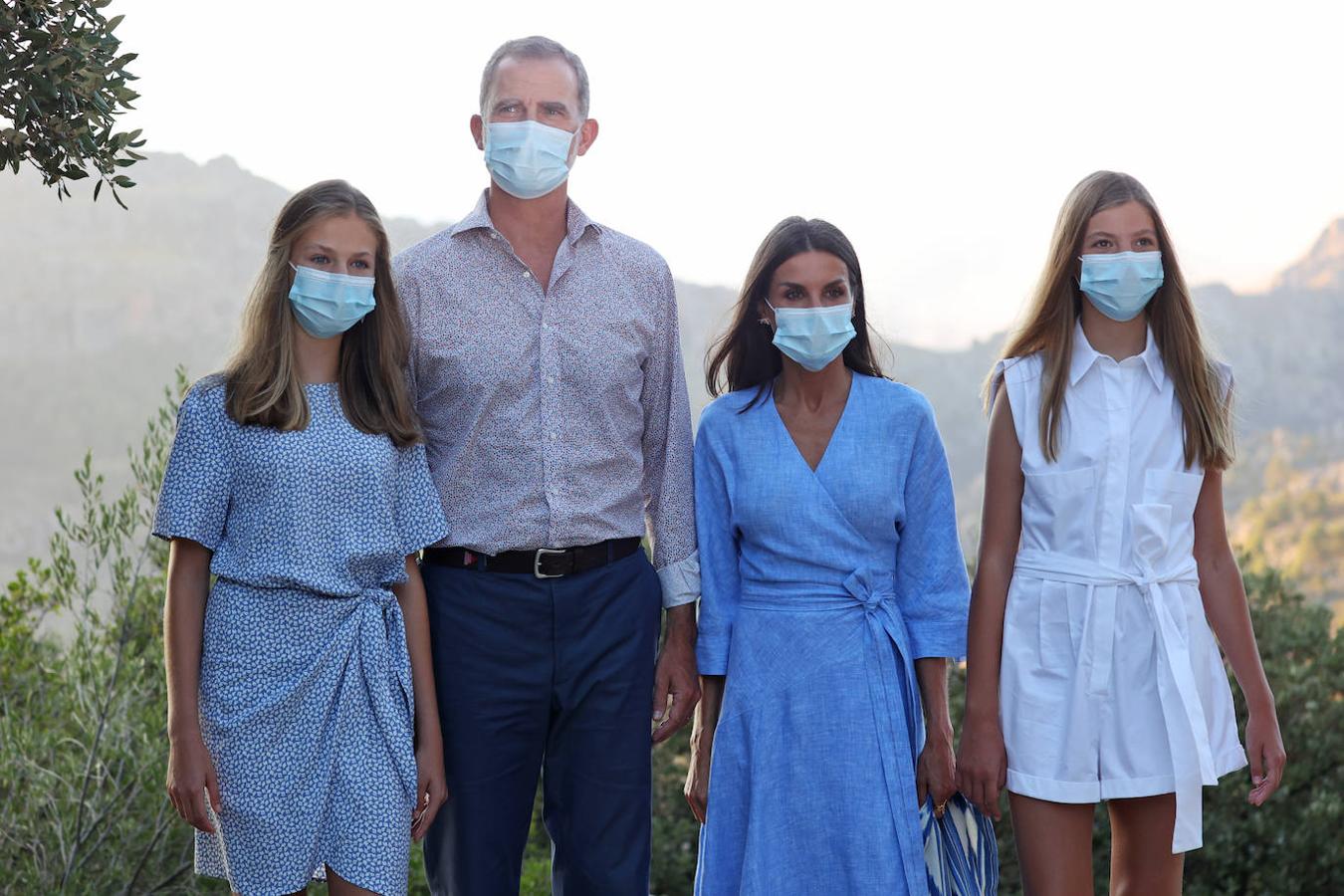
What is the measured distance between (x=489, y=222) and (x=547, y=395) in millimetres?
503

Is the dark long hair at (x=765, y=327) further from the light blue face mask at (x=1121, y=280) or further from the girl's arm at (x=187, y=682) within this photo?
the girl's arm at (x=187, y=682)

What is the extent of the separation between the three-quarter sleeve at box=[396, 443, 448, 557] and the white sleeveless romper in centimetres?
143

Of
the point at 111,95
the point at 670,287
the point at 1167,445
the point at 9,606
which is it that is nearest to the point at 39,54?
the point at 111,95

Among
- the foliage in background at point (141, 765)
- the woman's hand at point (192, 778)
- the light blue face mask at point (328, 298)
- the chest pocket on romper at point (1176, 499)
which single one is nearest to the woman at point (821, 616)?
the chest pocket on romper at point (1176, 499)

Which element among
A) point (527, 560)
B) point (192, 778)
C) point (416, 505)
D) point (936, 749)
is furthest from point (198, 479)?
point (936, 749)

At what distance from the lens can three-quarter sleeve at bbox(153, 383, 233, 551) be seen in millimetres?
2943

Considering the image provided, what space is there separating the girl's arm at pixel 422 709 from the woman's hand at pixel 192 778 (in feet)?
1.53

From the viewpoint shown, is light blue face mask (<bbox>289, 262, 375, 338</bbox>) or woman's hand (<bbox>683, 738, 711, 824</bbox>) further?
woman's hand (<bbox>683, 738, 711, 824</bbox>)

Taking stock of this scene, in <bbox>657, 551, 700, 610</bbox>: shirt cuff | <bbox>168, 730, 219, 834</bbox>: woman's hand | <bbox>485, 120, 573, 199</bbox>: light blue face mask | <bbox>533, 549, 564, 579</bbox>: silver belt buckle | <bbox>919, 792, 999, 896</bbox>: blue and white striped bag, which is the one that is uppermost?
<bbox>485, 120, 573, 199</bbox>: light blue face mask

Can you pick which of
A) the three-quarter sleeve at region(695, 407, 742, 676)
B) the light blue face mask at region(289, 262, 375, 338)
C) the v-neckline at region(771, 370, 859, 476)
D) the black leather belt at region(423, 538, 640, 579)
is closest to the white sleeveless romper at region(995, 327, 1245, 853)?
the v-neckline at region(771, 370, 859, 476)

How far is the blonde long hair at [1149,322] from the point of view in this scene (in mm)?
3297

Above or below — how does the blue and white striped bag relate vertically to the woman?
below

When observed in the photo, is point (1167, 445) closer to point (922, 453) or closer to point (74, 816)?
point (922, 453)

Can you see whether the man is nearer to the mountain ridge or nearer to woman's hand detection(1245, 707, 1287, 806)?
woman's hand detection(1245, 707, 1287, 806)
